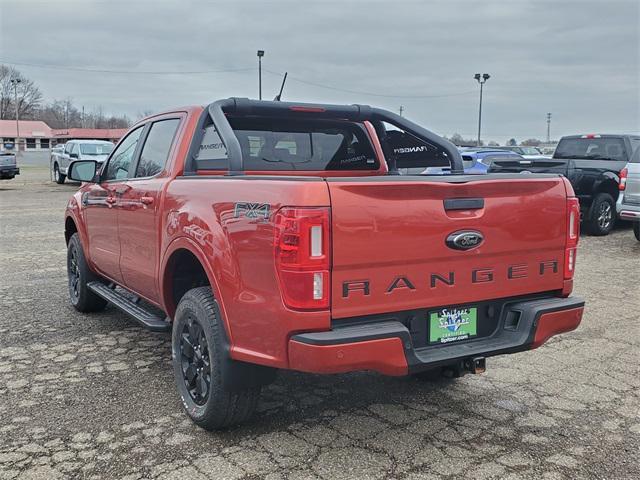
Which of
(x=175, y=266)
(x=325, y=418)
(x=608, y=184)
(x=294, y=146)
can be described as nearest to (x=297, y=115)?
(x=294, y=146)

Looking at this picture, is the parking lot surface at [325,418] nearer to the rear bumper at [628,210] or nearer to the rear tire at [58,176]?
the rear bumper at [628,210]

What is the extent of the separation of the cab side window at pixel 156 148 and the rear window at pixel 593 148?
34.2ft

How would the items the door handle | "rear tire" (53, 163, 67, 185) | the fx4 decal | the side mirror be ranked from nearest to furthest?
the fx4 decal
the door handle
the side mirror
"rear tire" (53, 163, 67, 185)

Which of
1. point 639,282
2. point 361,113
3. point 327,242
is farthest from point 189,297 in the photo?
point 639,282

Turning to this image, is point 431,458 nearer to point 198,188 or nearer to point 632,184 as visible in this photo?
point 198,188

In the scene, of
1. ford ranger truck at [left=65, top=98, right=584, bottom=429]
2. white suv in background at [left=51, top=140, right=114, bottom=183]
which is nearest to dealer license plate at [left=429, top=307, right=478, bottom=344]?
ford ranger truck at [left=65, top=98, right=584, bottom=429]

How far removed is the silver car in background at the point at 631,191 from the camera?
9.91 meters

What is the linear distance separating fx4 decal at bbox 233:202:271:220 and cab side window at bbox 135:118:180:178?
4.58 feet

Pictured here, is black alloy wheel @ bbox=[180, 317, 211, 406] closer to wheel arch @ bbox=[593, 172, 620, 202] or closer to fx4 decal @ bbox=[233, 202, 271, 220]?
fx4 decal @ bbox=[233, 202, 271, 220]

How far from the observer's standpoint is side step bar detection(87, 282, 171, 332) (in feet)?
14.0

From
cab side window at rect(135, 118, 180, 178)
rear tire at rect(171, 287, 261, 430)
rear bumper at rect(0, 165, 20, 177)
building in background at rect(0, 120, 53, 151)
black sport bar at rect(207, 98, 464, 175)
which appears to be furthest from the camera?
building in background at rect(0, 120, 53, 151)

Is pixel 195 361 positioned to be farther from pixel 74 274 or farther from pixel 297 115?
pixel 74 274

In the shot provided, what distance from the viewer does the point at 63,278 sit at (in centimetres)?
790

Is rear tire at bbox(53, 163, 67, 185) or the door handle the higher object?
the door handle
